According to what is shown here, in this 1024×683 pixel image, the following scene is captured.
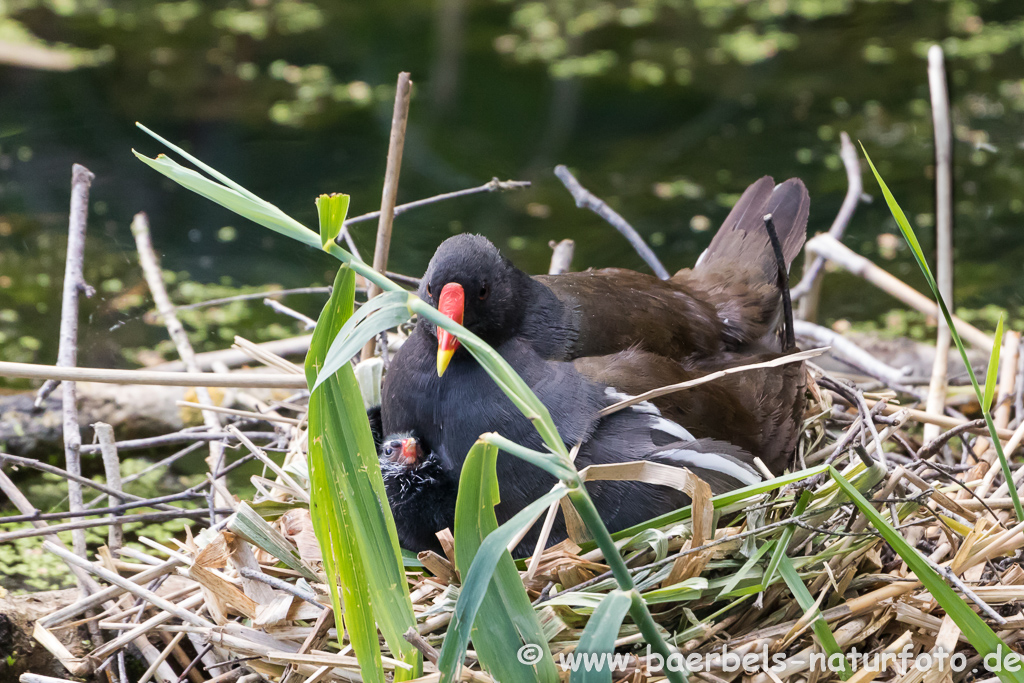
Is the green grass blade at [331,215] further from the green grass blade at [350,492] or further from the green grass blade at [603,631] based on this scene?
the green grass blade at [603,631]

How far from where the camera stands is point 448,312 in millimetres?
1408

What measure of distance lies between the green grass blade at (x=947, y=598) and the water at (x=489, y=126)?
143 cm

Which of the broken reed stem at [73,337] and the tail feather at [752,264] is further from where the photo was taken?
the tail feather at [752,264]

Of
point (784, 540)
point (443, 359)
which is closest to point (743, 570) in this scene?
point (784, 540)

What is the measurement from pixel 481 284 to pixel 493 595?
615mm

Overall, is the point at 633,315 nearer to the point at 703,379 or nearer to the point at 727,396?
the point at 727,396

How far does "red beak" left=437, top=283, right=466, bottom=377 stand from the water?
748mm

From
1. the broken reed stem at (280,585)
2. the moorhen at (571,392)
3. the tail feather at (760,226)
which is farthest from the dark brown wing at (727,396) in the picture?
the broken reed stem at (280,585)

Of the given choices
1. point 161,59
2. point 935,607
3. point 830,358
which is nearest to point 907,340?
point 830,358

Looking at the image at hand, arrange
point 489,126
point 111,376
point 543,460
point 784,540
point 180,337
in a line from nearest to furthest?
point 543,460 → point 111,376 → point 784,540 → point 180,337 → point 489,126

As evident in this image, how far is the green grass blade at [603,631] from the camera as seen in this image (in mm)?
855

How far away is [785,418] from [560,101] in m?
3.25

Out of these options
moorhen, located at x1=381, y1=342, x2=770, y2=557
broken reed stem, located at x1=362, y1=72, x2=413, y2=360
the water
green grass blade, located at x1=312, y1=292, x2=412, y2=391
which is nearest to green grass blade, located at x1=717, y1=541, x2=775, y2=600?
moorhen, located at x1=381, y1=342, x2=770, y2=557

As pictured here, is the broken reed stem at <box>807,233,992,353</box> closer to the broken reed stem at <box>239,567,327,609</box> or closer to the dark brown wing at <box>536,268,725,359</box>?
the dark brown wing at <box>536,268,725,359</box>
